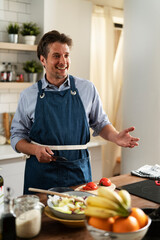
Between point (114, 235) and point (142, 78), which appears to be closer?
point (114, 235)

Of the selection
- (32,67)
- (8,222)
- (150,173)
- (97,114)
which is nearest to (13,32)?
(32,67)

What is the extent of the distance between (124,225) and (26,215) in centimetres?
39

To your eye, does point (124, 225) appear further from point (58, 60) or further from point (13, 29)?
point (13, 29)

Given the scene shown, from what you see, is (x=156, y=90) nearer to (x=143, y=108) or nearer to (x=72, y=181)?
(x=143, y=108)

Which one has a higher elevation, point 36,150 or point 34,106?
point 34,106

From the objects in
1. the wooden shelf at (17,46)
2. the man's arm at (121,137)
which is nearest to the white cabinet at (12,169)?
the wooden shelf at (17,46)

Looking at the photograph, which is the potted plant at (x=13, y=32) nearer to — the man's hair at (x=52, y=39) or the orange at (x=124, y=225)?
A: the man's hair at (x=52, y=39)

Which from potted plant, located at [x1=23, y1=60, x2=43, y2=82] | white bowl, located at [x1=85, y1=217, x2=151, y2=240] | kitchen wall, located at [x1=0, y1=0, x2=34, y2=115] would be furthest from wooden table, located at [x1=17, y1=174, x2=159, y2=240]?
kitchen wall, located at [x1=0, y1=0, x2=34, y2=115]

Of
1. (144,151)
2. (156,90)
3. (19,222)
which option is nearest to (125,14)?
(156,90)

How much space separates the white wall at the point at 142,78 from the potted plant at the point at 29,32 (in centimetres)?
110

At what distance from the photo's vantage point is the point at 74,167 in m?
2.22

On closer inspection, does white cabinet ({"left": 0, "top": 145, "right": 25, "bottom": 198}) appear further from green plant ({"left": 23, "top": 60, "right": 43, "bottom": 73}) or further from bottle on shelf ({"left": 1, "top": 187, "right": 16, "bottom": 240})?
bottle on shelf ({"left": 1, "top": 187, "right": 16, "bottom": 240})

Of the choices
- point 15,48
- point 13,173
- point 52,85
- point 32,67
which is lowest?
point 13,173

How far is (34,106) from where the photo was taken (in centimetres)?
237
